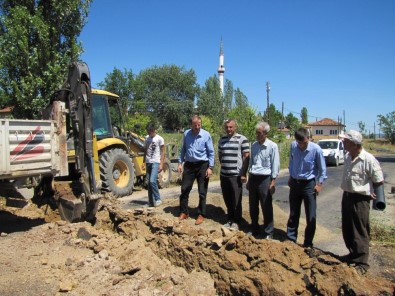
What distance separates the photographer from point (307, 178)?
5.25 metres

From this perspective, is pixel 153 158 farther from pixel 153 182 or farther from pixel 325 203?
pixel 325 203

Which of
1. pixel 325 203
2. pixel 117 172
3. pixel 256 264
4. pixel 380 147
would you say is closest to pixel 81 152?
pixel 117 172

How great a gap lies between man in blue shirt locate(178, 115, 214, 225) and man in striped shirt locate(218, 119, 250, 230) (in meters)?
0.34

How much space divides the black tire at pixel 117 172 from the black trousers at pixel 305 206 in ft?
17.5

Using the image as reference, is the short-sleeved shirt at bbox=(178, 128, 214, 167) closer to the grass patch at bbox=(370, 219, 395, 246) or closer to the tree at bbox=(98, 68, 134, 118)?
the grass patch at bbox=(370, 219, 395, 246)

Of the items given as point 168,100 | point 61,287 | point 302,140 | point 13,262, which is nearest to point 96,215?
point 13,262

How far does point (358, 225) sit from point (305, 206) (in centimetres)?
97

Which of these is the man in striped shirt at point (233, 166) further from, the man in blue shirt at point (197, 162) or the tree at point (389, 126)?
the tree at point (389, 126)

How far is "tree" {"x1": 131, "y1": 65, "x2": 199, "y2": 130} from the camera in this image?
2515 inches

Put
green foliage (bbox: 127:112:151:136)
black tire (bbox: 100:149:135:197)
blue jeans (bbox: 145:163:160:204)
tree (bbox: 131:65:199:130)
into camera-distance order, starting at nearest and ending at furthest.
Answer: blue jeans (bbox: 145:163:160:204) < black tire (bbox: 100:149:135:197) < green foliage (bbox: 127:112:151:136) < tree (bbox: 131:65:199:130)

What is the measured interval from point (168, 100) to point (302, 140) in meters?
60.4

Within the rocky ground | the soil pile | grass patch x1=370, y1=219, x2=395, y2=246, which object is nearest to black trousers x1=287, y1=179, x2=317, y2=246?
the rocky ground

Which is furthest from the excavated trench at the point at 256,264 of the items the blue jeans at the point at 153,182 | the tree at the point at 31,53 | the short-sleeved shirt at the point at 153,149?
the tree at the point at 31,53

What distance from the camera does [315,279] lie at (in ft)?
12.4
